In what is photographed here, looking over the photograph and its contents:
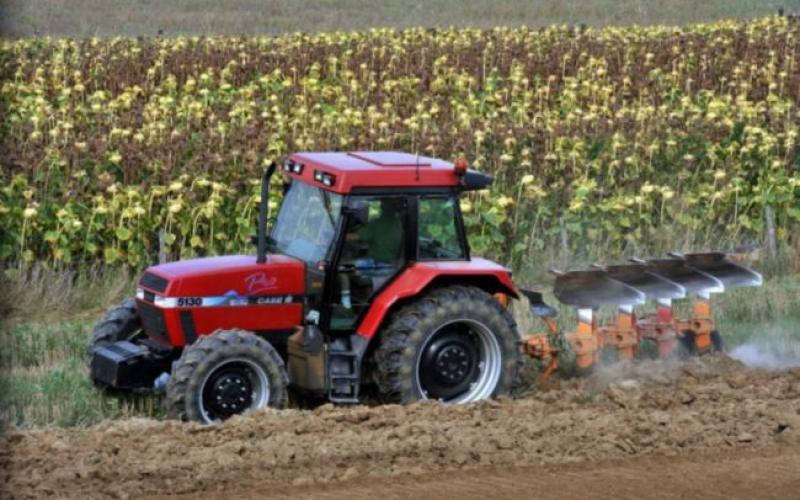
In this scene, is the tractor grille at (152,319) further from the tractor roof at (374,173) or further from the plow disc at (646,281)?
the plow disc at (646,281)

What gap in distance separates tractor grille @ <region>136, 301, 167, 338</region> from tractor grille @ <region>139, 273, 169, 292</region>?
12 centimetres

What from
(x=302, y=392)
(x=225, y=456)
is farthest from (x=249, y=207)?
(x=225, y=456)

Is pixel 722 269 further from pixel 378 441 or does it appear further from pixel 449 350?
pixel 378 441

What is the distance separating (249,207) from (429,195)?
16.3 ft

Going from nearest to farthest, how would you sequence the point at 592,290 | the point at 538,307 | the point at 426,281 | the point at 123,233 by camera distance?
the point at 426,281 → the point at 538,307 → the point at 592,290 → the point at 123,233

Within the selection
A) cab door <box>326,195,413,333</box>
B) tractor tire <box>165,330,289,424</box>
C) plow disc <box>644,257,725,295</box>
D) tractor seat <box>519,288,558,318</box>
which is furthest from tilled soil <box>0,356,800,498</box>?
plow disc <box>644,257,725,295</box>

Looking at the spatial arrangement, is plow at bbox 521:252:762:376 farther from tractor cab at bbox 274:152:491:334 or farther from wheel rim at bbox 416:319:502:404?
tractor cab at bbox 274:152:491:334

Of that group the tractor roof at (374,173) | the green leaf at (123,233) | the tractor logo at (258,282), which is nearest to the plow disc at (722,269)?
the tractor roof at (374,173)

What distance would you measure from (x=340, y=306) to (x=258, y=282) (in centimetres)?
57

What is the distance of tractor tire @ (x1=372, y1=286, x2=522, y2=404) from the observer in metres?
10.3

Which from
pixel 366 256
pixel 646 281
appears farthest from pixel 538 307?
pixel 366 256

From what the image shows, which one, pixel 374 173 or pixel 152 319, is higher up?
pixel 374 173

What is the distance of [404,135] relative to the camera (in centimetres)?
1856

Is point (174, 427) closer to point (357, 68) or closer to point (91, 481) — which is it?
point (91, 481)
